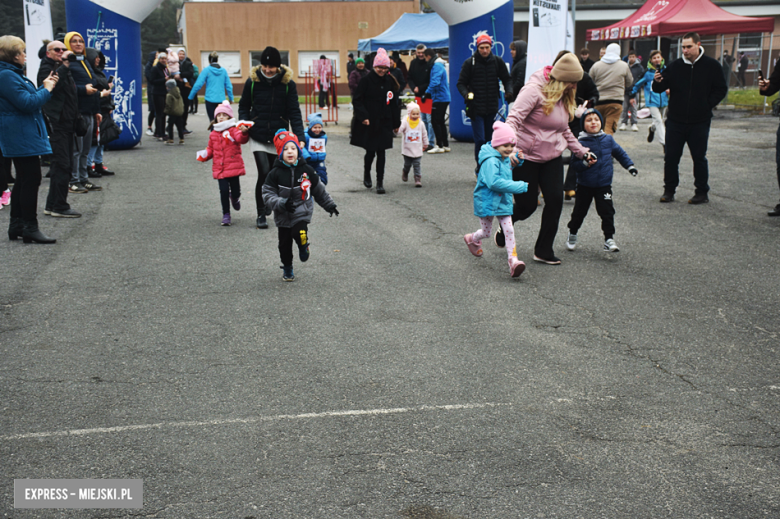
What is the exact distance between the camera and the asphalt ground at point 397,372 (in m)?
3.51

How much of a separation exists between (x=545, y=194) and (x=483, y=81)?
4.67 m

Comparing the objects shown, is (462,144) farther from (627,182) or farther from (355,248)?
(355,248)

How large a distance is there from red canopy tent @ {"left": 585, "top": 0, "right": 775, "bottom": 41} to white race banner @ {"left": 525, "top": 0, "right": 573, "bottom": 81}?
11.9 m

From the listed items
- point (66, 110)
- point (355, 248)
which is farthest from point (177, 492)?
point (66, 110)

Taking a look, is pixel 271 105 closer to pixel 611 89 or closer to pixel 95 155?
pixel 95 155

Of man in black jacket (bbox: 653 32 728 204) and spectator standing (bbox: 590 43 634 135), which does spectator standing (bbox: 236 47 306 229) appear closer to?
man in black jacket (bbox: 653 32 728 204)

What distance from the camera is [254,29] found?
159 ft

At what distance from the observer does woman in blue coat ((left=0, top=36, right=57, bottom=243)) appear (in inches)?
307

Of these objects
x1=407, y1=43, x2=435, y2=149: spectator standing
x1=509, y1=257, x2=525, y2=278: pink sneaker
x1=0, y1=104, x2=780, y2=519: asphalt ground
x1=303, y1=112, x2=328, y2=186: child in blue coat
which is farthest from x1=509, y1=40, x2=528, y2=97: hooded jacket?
x1=509, y1=257, x2=525, y2=278: pink sneaker

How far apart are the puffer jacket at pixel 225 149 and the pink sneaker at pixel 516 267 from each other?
3.83 meters

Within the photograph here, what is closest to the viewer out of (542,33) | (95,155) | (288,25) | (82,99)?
(82,99)

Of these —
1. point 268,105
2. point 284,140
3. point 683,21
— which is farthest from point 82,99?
point 683,21

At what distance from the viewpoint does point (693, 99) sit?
10070 mm

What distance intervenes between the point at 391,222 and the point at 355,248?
143cm
